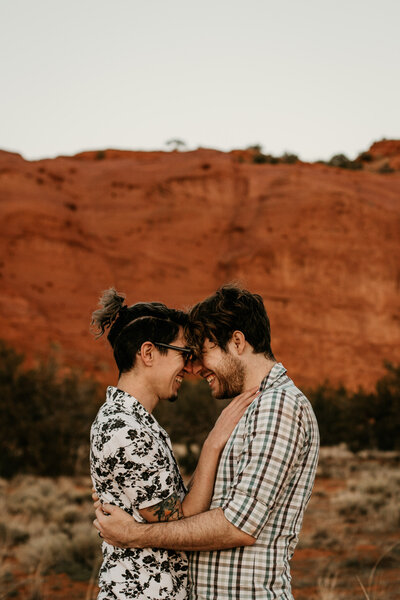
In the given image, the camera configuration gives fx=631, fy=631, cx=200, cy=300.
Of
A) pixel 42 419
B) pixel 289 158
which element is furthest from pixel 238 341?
pixel 289 158

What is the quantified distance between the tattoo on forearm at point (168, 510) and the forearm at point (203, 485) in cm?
6

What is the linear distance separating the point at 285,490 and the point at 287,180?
34.9m

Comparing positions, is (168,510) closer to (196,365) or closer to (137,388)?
(137,388)

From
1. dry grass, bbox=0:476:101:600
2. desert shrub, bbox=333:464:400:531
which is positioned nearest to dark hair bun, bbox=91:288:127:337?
dry grass, bbox=0:476:101:600

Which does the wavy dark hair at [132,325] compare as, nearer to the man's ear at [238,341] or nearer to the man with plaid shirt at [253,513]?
the man's ear at [238,341]

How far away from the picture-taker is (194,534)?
2.43 meters

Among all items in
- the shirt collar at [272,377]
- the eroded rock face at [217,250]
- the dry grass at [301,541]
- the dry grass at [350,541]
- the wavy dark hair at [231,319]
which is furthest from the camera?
the eroded rock face at [217,250]

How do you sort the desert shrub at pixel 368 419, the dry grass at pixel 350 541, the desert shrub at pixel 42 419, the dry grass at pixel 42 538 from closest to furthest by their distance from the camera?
the dry grass at pixel 350 541, the dry grass at pixel 42 538, the desert shrub at pixel 42 419, the desert shrub at pixel 368 419

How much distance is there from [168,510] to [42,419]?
54.4 feet

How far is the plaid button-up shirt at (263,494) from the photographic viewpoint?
236 centimetres

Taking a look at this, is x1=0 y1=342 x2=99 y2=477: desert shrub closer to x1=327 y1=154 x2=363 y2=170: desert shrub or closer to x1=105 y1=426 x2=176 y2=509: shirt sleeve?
x1=105 y1=426 x2=176 y2=509: shirt sleeve

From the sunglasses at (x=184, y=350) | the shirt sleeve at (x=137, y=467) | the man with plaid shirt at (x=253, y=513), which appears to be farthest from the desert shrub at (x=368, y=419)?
the shirt sleeve at (x=137, y=467)

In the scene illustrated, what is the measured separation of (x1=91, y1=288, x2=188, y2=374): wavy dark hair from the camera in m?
2.87

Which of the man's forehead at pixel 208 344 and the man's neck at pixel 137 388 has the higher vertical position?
the man's forehead at pixel 208 344
